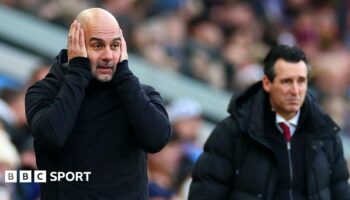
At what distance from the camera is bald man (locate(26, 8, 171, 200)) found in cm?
591

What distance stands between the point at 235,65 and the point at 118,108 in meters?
7.49

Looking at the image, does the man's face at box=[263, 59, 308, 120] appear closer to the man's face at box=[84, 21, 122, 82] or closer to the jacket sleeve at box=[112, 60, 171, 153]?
the jacket sleeve at box=[112, 60, 171, 153]

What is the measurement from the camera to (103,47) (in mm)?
5949

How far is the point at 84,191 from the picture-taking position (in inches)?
235

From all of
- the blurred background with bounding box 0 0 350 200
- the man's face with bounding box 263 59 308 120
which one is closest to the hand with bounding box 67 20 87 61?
the man's face with bounding box 263 59 308 120

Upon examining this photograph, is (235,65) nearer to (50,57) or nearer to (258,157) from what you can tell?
(50,57)

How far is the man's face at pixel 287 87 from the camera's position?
7238 mm

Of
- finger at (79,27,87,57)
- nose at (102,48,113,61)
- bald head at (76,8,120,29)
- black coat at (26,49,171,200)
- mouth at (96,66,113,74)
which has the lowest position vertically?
black coat at (26,49,171,200)

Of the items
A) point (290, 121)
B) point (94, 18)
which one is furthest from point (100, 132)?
point (290, 121)

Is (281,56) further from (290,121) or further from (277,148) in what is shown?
(277,148)

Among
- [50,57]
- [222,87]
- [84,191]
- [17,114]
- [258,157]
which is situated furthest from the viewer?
[222,87]

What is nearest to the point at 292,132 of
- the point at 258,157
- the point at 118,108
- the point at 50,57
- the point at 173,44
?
the point at 258,157

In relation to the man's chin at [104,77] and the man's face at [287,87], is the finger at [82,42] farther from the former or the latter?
the man's face at [287,87]

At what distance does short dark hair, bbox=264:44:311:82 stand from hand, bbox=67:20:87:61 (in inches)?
67.2
